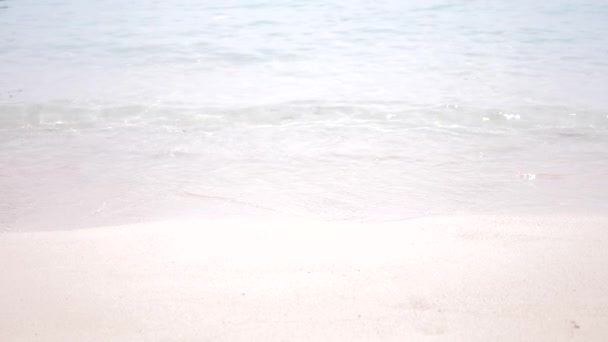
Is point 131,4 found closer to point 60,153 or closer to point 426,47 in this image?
point 426,47

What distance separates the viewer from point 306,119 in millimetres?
5125

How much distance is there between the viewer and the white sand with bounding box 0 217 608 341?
223 cm

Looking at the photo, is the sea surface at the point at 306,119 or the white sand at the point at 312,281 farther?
the sea surface at the point at 306,119

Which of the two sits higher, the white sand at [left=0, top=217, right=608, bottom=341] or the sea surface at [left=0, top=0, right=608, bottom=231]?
the white sand at [left=0, top=217, right=608, bottom=341]

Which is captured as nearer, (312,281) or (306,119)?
(312,281)

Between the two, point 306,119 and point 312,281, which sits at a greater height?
point 312,281

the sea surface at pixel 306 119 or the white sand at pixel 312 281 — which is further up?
the white sand at pixel 312 281

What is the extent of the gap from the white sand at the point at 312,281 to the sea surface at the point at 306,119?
282mm

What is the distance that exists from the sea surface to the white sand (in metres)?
0.28

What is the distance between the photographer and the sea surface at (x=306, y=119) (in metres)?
3.49

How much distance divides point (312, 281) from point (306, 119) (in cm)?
272

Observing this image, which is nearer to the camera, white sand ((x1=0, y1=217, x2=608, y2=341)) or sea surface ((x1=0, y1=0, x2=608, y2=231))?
white sand ((x1=0, y1=217, x2=608, y2=341))

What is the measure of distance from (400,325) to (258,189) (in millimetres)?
1581

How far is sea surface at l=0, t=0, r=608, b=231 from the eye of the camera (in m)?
3.49
